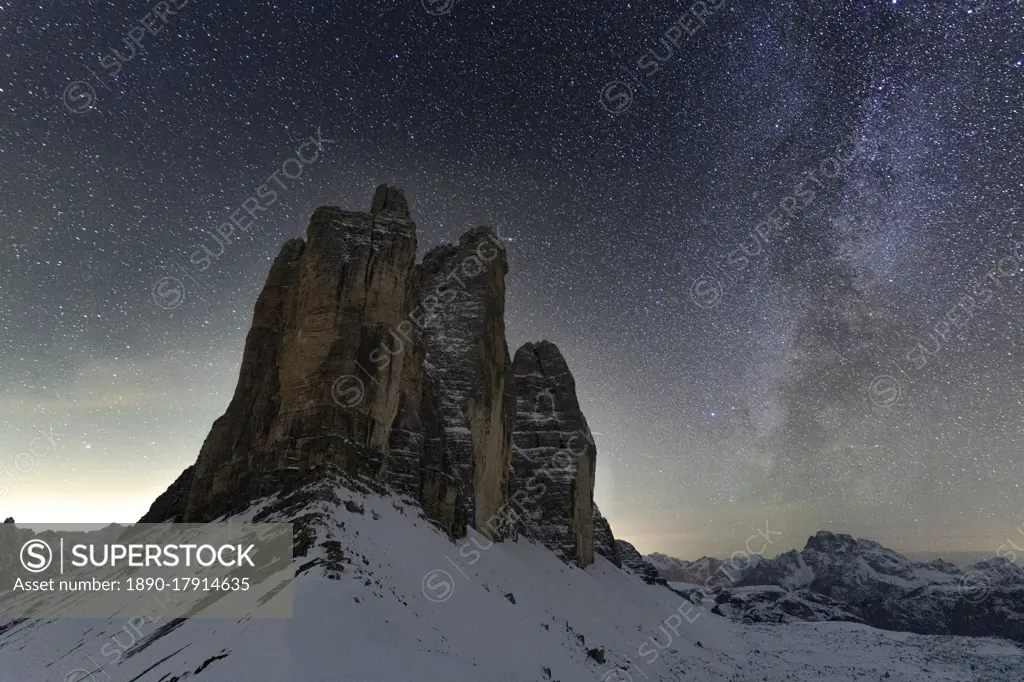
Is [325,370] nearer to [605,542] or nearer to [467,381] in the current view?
[467,381]

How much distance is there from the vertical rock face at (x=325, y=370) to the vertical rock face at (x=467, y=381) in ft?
20.9

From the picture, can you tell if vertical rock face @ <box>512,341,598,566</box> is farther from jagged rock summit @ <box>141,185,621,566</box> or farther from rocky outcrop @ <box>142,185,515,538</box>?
rocky outcrop @ <box>142,185,515,538</box>

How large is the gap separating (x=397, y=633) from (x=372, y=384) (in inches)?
719

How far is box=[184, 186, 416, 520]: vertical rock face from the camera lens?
30.1 meters

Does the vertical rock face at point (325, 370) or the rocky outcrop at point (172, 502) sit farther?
the rocky outcrop at point (172, 502)

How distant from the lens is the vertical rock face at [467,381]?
39.4 meters

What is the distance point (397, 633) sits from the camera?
52.1 feet

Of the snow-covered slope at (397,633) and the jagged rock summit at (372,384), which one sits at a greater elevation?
the jagged rock summit at (372,384)

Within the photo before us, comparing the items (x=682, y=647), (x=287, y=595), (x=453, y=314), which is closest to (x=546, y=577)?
(x=682, y=647)

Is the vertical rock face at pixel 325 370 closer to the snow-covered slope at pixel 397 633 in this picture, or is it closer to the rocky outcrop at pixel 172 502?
the snow-covered slope at pixel 397 633

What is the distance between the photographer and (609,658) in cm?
3003

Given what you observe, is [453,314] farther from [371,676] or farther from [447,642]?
[371,676]
